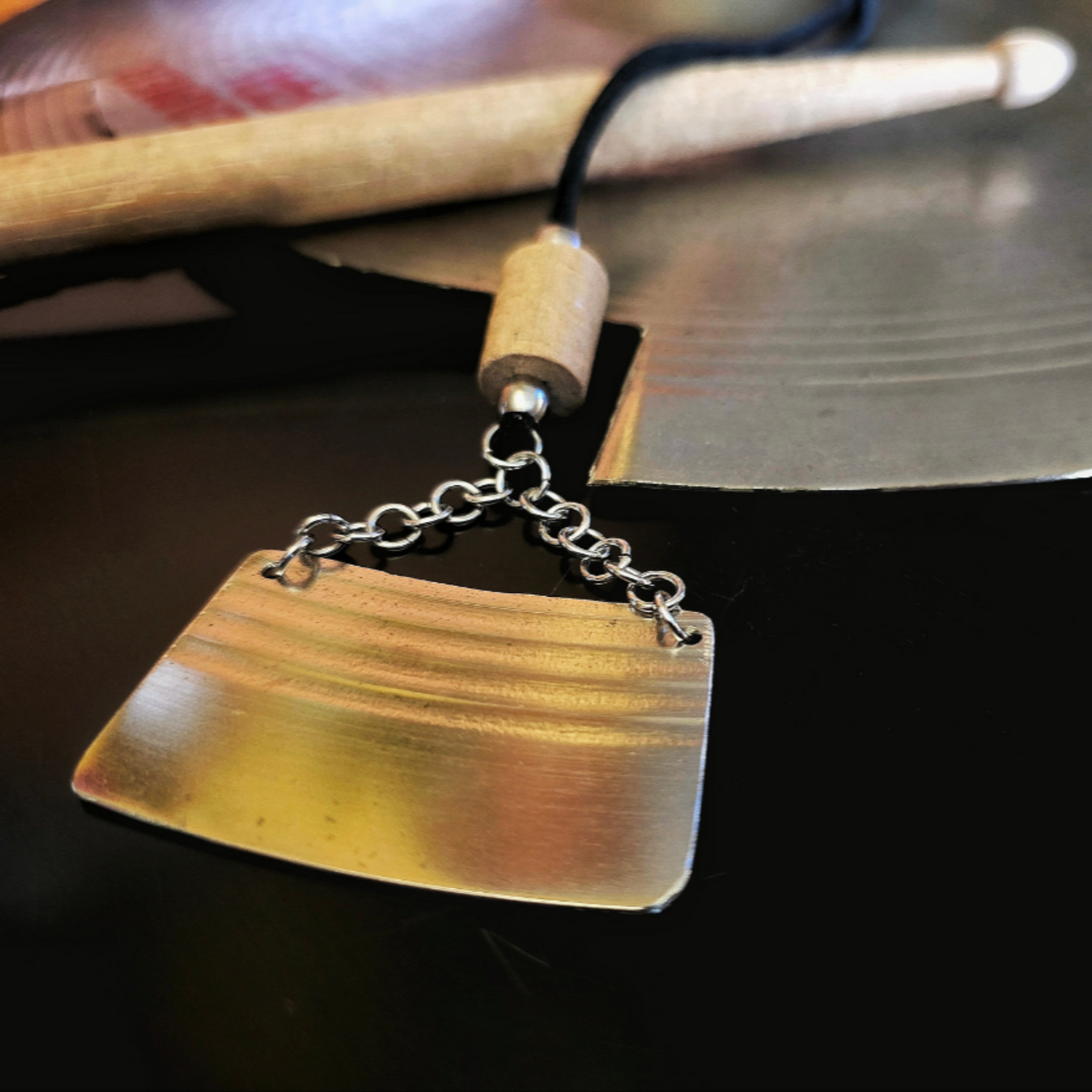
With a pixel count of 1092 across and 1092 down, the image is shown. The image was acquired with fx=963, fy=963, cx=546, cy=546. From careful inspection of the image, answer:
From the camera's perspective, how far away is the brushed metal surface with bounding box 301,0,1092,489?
1.42 ft

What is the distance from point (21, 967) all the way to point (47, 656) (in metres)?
0.13

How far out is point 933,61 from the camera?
61 centimetres

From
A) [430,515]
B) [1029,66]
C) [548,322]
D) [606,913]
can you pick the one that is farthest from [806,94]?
[606,913]

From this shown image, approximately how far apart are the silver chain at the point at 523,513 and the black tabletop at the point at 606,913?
10mm

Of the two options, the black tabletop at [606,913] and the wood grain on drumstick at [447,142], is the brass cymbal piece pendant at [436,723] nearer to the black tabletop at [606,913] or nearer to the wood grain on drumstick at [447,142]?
the black tabletop at [606,913]

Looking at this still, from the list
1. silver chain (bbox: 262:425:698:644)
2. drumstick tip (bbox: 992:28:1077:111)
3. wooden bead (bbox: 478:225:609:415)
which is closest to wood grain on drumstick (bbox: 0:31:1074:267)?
drumstick tip (bbox: 992:28:1077:111)

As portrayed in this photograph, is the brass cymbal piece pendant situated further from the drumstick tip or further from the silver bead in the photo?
the drumstick tip

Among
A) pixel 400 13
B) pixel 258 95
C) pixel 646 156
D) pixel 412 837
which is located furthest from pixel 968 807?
pixel 400 13

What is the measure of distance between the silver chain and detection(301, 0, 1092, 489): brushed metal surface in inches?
1.1

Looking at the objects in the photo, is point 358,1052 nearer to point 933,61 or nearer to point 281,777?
point 281,777

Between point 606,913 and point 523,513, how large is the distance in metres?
0.19

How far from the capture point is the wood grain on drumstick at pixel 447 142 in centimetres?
54

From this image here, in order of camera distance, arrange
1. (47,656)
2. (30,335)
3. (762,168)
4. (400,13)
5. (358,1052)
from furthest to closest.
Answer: (400,13)
(762,168)
(30,335)
(47,656)
(358,1052)

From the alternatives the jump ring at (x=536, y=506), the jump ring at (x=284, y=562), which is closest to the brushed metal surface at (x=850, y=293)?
the jump ring at (x=536, y=506)
